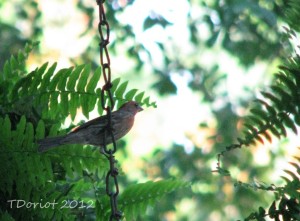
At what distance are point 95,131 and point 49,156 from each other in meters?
0.51

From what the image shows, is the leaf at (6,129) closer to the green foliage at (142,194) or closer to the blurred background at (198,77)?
the green foliage at (142,194)

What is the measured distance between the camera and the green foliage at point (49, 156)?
3.42m

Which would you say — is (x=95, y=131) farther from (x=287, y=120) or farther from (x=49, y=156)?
(x=287, y=120)

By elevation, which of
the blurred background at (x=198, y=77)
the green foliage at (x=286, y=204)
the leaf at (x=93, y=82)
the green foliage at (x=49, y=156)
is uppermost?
the blurred background at (x=198, y=77)

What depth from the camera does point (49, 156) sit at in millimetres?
3521

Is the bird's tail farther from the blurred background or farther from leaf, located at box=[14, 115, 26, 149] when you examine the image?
the blurred background

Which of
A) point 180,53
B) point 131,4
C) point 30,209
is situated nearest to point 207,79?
point 180,53

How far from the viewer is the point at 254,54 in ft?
33.4

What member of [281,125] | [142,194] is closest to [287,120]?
[281,125]

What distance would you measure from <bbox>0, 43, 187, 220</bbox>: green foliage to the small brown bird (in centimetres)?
4

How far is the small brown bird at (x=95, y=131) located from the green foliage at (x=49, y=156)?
0.14ft

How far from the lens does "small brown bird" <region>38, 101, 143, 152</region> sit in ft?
11.5

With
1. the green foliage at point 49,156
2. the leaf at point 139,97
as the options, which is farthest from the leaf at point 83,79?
the leaf at point 139,97

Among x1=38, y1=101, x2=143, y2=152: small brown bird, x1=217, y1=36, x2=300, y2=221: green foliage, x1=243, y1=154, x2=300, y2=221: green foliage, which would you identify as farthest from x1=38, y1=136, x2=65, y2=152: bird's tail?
x1=243, y1=154, x2=300, y2=221: green foliage
